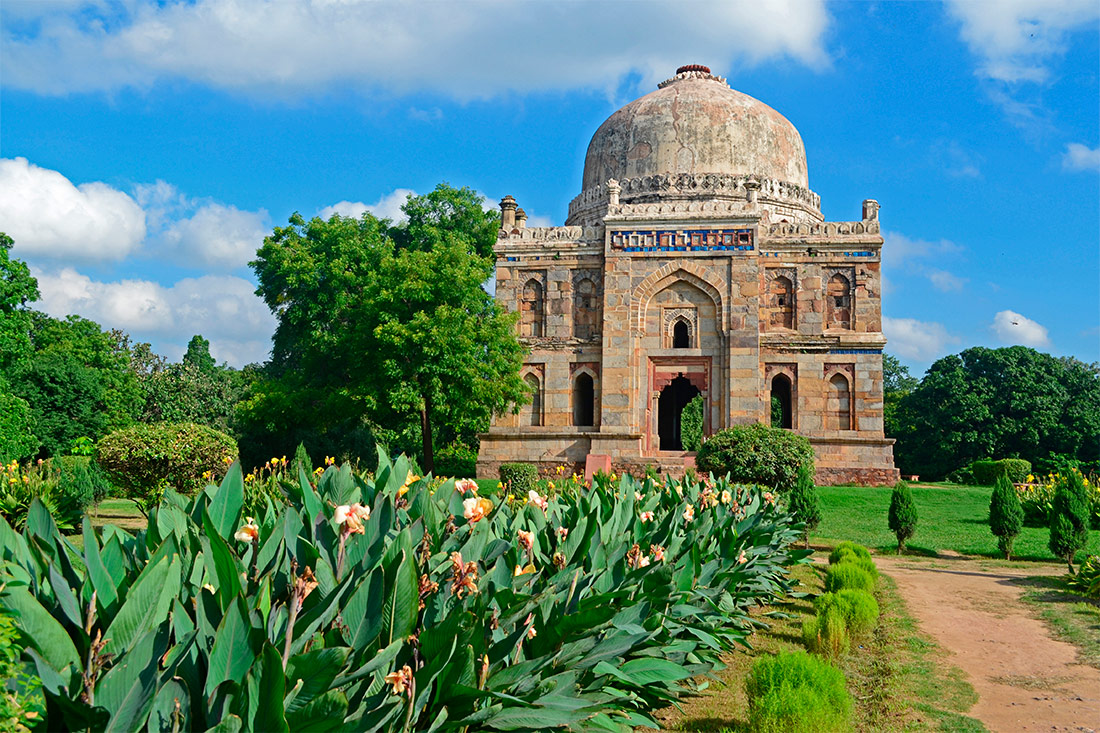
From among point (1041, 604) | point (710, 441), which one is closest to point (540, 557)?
point (1041, 604)

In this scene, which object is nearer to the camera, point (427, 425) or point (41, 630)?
point (41, 630)

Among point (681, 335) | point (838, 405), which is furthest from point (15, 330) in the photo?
point (838, 405)

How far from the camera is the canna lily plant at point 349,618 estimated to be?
273cm

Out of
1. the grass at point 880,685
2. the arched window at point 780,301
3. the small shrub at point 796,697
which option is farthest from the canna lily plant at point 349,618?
the arched window at point 780,301

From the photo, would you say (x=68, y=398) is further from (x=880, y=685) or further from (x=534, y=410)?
(x=880, y=685)

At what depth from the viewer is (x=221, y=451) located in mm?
12602

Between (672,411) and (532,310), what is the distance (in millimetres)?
5889

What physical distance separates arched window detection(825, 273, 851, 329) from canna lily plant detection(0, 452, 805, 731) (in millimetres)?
19026

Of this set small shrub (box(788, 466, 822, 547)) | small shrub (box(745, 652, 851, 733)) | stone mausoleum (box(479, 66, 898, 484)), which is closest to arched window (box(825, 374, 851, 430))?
stone mausoleum (box(479, 66, 898, 484))

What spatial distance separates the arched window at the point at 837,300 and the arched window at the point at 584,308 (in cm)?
602

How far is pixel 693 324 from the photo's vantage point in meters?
23.4

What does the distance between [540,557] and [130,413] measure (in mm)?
26186

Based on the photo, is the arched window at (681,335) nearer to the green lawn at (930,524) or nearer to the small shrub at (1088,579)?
the green lawn at (930,524)

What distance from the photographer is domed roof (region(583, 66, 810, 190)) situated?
2541 cm
